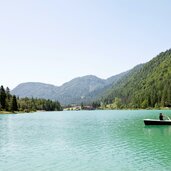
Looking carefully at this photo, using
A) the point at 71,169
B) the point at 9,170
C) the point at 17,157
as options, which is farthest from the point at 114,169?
the point at 17,157

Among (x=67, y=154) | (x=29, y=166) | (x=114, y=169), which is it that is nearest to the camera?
(x=114, y=169)

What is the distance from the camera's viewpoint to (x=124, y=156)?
39.3 m

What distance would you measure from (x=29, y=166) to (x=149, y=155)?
546 inches

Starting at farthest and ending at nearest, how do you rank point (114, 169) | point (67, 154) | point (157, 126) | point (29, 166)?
point (157, 126) < point (67, 154) < point (29, 166) < point (114, 169)

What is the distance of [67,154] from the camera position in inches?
1634

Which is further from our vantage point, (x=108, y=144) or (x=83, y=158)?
(x=108, y=144)

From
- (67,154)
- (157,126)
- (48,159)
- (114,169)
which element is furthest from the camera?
(157,126)

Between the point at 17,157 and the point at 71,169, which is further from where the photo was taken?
the point at 17,157

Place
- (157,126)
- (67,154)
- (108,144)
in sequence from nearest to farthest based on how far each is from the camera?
(67,154) < (108,144) < (157,126)

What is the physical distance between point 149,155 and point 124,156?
2.90 metres

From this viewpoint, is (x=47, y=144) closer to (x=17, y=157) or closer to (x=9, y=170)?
(x=17, y=157)

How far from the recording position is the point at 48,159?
38.0 meters

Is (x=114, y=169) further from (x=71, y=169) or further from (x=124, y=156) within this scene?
(x=124, y=156)

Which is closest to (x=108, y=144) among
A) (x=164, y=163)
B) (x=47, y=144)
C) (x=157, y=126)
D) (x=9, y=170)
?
(x=47, y=144)
